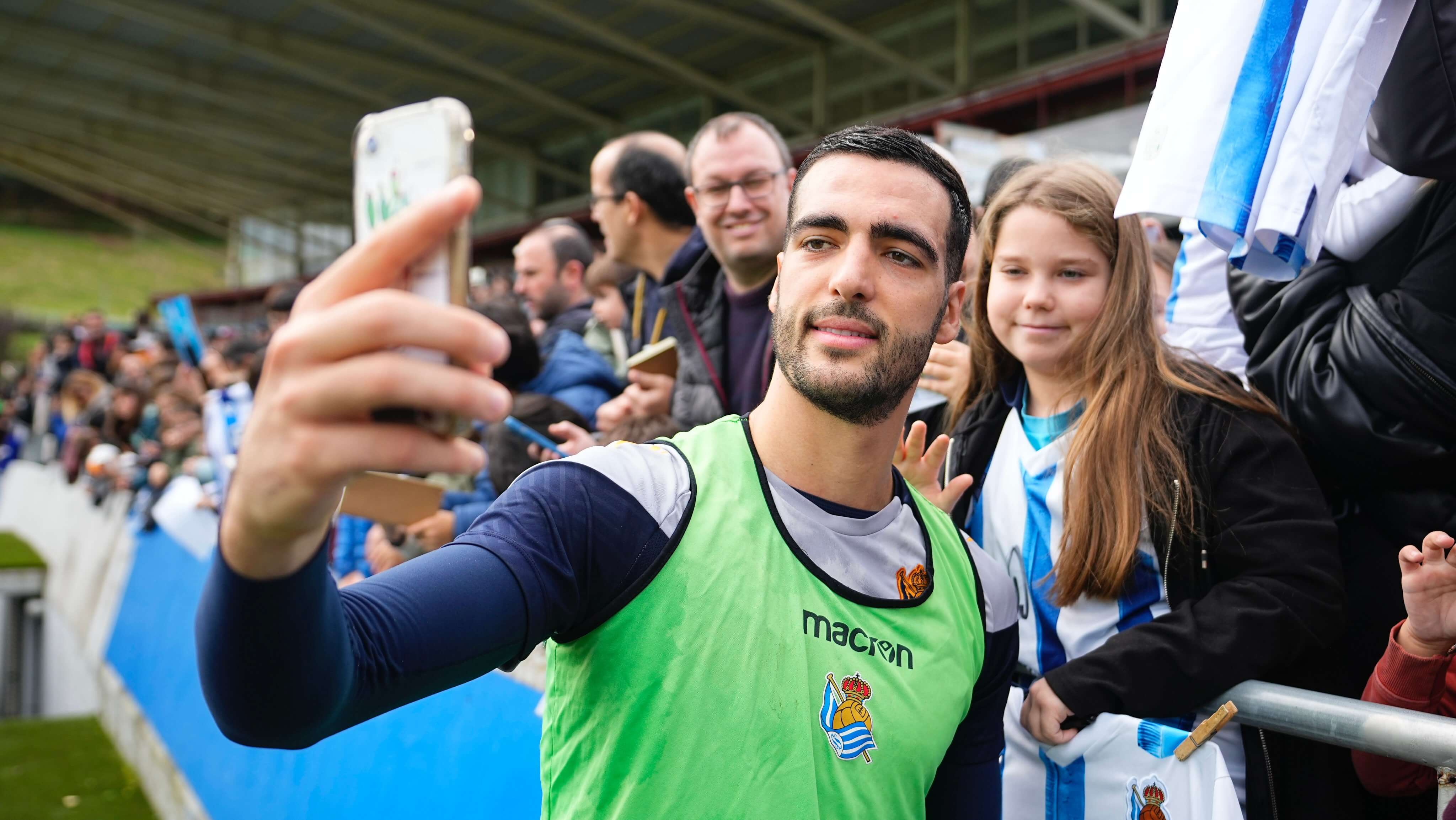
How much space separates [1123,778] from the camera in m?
1.86


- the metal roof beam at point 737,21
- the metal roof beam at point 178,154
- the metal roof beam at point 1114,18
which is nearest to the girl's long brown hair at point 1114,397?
the metal roof beam at point 1114,18

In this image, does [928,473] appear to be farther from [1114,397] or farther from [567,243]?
[567,243]

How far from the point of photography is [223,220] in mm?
44625

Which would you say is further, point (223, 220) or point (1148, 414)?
point (223, 220)

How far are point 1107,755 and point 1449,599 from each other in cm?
59

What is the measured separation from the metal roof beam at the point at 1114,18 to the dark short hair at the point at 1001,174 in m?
13.0

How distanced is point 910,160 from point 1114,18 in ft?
47.7

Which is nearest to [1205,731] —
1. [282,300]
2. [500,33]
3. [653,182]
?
[653,182]

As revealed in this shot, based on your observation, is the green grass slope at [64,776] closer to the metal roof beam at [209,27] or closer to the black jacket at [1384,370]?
the black jacket at [1384,370]

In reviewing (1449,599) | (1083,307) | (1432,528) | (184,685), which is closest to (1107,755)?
(1449,599)

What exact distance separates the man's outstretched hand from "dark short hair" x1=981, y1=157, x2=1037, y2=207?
196 cm

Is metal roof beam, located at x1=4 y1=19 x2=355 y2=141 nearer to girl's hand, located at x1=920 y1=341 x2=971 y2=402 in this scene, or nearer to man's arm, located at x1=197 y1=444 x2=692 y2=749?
girl's hand, located at x1=920 y1=341 x2=971 y2=402

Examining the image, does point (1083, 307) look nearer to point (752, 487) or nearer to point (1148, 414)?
point (1148, 414)

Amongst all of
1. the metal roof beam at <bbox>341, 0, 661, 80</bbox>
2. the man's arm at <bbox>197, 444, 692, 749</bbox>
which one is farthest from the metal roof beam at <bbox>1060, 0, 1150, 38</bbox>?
the man's arm at <bbox>197, 444, 692, 749</bbox>
